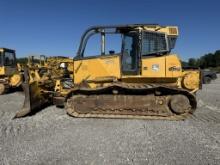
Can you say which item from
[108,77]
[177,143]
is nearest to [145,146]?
[177,143]

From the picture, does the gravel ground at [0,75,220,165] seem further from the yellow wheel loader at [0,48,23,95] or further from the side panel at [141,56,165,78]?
the yellow wheel loader at [0,48,23,95]

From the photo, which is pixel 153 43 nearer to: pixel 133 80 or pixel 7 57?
pixel 133 80

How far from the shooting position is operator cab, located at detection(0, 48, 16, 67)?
1670cm

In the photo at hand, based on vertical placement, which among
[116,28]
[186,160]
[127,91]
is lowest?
[186,160]

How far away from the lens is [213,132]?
22.1 ft

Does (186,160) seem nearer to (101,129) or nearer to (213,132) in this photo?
(213,132)

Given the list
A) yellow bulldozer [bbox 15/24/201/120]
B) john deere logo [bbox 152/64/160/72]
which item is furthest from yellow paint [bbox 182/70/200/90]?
john deere logo [bbox 152/64/160/72]

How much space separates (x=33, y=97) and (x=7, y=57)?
9.26m

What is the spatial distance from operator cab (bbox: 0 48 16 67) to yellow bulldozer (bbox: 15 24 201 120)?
28.5 feet

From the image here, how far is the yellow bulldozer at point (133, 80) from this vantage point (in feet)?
27.1

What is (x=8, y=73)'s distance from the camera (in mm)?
16922

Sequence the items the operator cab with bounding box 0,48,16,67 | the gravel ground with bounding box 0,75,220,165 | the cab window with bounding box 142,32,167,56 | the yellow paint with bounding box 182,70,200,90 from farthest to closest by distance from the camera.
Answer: the operator cab with bounding box 0,48,16,67
the yellow paint with bounding box 182,70,200,90
the cab window with bounding box 142,32,167,56
the gravel ground with bounding box 0,75,220,165

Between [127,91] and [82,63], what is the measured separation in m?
1.81

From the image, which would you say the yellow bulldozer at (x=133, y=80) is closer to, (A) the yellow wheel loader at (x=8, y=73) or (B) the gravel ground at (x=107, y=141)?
(B) the gravel ground at (x=107, y=141)
